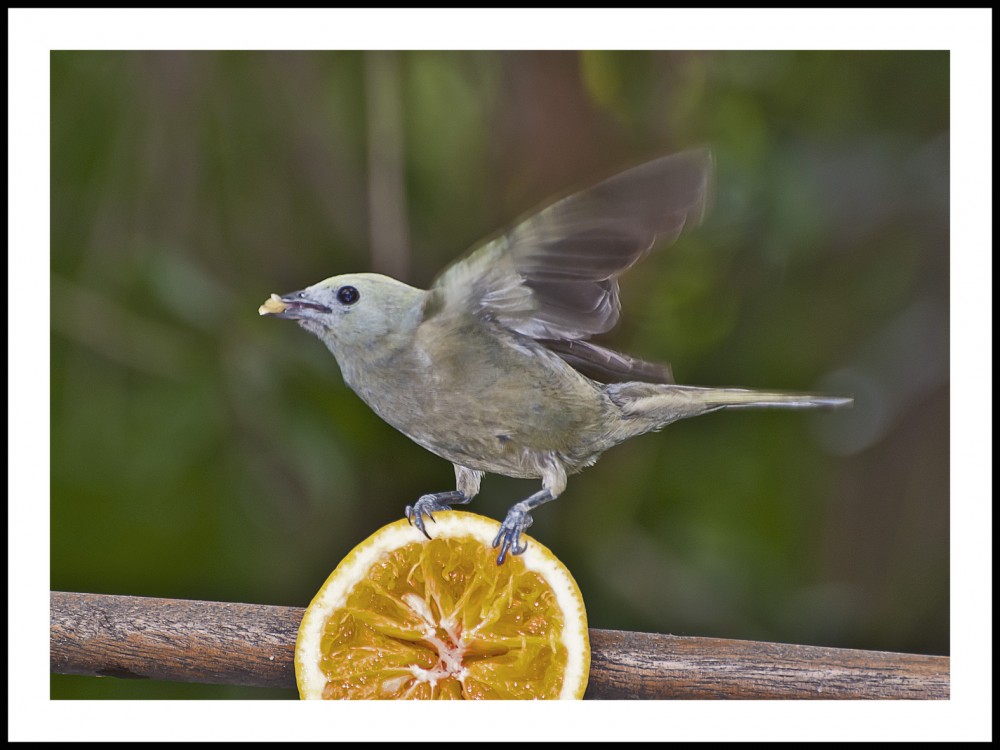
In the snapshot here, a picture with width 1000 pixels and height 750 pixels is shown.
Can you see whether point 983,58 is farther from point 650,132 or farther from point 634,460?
point 634,460

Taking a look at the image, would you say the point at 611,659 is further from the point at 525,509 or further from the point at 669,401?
the point at 669,401

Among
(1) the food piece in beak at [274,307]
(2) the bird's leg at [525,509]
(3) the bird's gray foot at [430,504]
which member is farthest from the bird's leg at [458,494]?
(1) the food piece in beak at [274,307]

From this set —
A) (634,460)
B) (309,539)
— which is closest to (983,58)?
(634,460)

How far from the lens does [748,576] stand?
207 centimetres

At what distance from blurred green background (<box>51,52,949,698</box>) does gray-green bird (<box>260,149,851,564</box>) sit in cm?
13

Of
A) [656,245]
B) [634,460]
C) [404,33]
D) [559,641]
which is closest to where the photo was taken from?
[656,245]

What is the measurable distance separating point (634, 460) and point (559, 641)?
560 mm

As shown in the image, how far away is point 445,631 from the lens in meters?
1.59

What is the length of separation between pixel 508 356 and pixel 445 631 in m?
0.41

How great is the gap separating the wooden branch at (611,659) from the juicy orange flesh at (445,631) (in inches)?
2.9

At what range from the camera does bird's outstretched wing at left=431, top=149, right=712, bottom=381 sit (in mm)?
1424

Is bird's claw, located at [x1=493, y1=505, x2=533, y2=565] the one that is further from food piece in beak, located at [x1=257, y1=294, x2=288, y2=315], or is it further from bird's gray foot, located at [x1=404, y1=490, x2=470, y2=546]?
food piece in beak, located at [x1=257, y1=294, x2=288, y2=315]

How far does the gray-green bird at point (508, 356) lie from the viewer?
1516 millimetres

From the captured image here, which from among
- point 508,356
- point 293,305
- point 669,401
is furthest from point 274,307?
point 669,401
